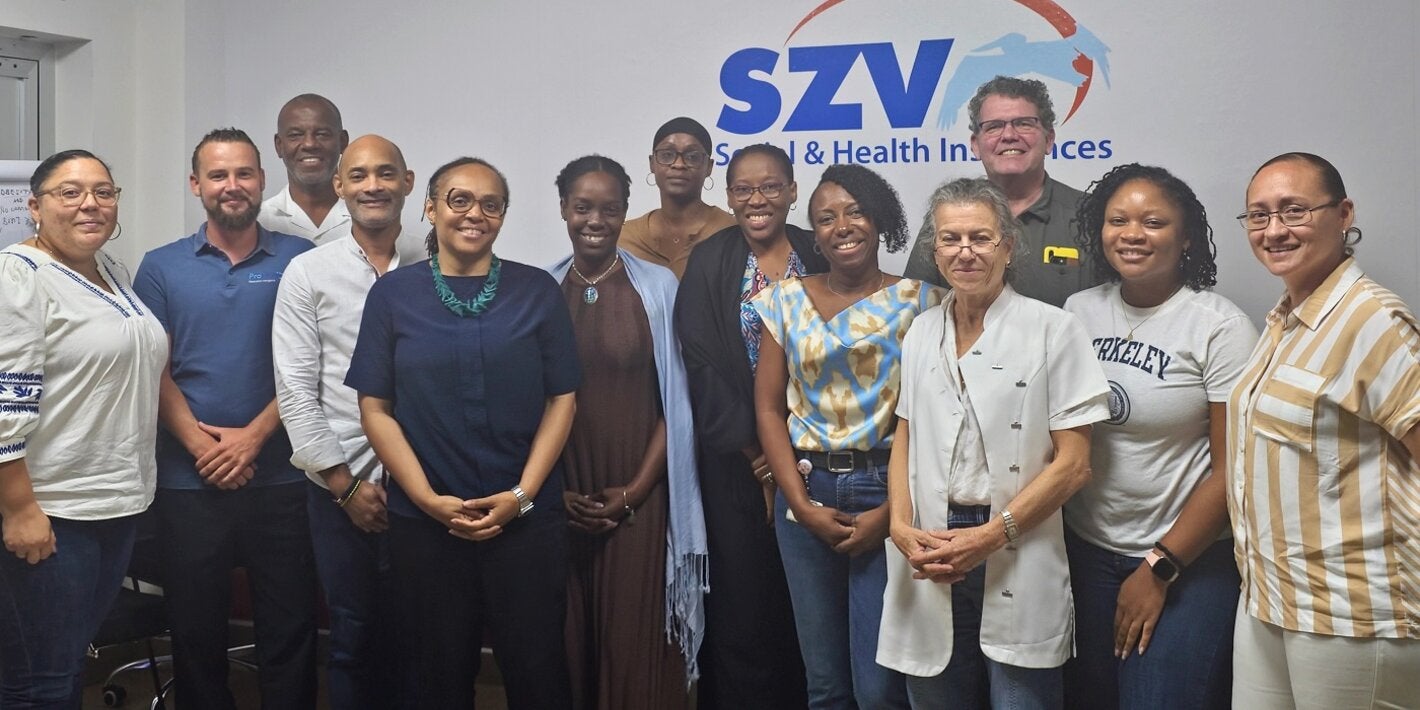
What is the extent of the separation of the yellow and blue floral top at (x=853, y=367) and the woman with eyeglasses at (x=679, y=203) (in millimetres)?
669

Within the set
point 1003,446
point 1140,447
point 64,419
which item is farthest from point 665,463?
point 64,419

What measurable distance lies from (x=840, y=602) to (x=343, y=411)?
149 cm

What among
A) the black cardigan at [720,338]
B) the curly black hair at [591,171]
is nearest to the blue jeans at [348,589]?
the black cardigan at [720,338]

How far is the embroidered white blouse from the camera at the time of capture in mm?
2652

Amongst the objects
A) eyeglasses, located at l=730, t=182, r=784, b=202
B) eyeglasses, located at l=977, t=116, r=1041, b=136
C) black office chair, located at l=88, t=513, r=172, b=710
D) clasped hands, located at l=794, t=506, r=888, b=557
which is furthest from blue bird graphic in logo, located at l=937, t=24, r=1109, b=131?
black office chair, located at l=88, t=513, r=172, b=710

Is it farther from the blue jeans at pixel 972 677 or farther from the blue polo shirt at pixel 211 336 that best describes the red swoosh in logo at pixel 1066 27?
the blue polo shirt at pixel 211 336

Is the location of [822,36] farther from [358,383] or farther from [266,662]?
[266,662]

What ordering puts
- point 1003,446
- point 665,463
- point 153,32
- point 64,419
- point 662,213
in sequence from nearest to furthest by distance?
point 1003,446
point 64,419
point 665,463
point 662,213
point 153,32

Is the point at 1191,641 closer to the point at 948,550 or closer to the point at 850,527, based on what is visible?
the point at 948,550

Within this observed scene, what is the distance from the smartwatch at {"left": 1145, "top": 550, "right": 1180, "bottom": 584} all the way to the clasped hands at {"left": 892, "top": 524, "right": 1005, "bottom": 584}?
0.36m

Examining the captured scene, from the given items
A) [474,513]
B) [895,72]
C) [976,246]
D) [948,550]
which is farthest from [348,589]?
[895,72]

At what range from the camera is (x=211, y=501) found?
10.3 ft

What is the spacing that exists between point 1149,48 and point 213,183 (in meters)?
2.64

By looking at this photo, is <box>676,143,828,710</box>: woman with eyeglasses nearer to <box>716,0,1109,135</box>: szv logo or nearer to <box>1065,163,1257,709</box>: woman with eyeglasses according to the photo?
<box>716,0,1109,135</box>: szv logo
